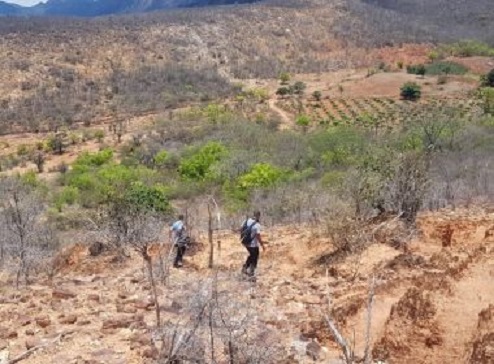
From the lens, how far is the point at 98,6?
15662cm

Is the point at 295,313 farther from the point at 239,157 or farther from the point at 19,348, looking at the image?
the point at 239,157

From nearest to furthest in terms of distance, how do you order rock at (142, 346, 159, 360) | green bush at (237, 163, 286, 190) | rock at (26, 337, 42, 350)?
rock at (142, 346, 159, 360)
rock at (26, 337, 42, 350)
green bush at (237, 163, 286, 190)

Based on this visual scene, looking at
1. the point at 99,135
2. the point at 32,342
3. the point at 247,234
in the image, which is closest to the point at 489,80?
the point at 99,135

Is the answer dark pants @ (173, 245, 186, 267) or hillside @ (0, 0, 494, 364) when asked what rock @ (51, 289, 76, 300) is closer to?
hillside @ (0, 0, 494, 364)

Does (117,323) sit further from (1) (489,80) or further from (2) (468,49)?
(2) (468,49)

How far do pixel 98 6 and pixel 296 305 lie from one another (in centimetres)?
15650

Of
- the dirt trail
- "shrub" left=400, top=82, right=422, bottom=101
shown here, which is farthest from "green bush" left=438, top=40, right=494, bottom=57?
the dirt trail

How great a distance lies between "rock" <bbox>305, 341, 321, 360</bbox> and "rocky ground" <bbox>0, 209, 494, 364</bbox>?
2cm

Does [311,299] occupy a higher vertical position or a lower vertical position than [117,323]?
lower

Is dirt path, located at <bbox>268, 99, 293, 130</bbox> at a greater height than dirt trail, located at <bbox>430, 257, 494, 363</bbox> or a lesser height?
lesser

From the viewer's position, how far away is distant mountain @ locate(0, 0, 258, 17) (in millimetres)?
114356

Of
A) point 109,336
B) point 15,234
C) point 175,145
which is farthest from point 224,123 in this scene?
point 109,336

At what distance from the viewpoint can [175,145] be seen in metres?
33.6

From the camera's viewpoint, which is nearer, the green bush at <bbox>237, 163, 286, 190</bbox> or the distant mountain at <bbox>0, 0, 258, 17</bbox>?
the green bush at <bbox>237, 163, 286, 190</bbox>
